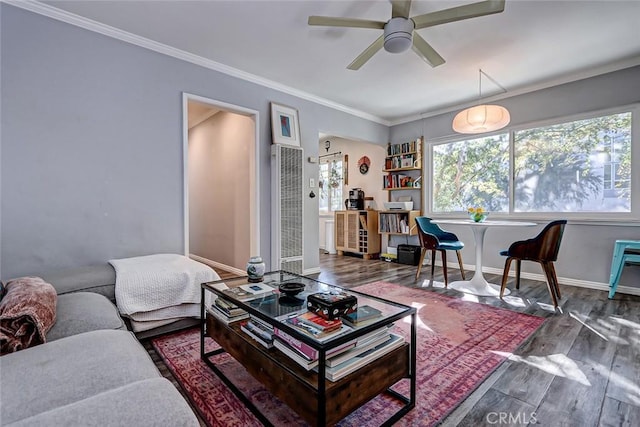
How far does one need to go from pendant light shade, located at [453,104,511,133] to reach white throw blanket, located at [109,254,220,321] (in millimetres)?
3092

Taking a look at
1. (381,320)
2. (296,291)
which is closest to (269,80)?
(296,291)

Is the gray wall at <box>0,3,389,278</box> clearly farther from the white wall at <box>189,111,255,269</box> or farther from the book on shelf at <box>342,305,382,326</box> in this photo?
the book on shelf at <box>342,305,382,326</box>

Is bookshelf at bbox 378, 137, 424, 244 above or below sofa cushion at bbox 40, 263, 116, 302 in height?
above

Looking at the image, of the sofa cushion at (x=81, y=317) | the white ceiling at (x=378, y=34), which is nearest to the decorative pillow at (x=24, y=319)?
the sofa cushion at (x=81, y=317)

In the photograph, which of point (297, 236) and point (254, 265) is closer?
point (254, 265)

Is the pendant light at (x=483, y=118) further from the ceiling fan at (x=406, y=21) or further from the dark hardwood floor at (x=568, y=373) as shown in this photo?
the dark hardwood floor at (x=568, y=373)

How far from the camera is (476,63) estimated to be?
3.22 meters

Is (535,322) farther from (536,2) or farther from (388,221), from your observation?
(388,221)

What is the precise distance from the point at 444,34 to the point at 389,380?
9.36 feet

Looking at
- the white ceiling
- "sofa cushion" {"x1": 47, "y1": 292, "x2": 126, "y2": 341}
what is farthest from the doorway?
"sofa cushion" {"x1": 47, "y1": 292, "x2": 126, "y2": 341}

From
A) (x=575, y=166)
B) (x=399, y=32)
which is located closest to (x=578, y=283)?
(x=575, y=166)

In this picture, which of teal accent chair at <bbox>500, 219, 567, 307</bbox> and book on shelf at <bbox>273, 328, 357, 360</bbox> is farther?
teal accent chair at <bbox>500, 219, 567, 307</bbox>

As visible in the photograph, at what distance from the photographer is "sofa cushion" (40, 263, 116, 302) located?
6.14 ft

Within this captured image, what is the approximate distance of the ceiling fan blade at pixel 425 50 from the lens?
7.52 ft
